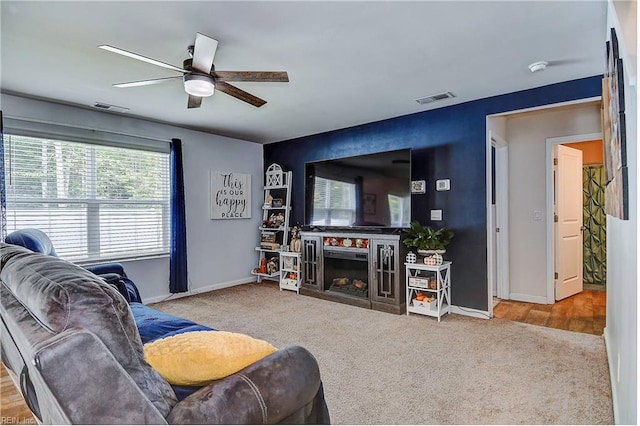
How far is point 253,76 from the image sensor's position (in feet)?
7.67

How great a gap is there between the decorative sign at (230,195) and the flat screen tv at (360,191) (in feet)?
3.98

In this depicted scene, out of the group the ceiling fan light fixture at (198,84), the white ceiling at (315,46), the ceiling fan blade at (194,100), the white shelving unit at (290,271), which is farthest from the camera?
the white shelving unit at (290,271)

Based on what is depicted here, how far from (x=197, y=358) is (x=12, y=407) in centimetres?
166

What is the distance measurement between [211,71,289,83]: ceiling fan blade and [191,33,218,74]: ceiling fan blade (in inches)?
3.4

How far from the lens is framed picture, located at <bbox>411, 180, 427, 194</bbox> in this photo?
4215 mm

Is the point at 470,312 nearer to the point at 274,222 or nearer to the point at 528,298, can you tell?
the point at 528,298

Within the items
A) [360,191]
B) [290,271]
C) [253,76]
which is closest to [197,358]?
[253,76]

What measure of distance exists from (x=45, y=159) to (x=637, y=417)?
4.86 metres

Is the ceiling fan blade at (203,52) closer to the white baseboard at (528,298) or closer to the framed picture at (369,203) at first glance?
the framed picture at (369,203)

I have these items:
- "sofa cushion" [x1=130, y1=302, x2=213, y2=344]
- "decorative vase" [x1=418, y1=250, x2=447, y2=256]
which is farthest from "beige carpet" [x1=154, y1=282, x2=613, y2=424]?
"sofa cushion" [x1=130, y1=302, x2=213, y2=344]

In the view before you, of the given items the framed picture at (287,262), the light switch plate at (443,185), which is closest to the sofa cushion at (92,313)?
the light switch plate at (443,185)

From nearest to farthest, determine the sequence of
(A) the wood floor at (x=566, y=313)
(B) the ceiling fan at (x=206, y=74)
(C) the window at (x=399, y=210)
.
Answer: (B) the ceiling fan at (x=206, y=74) → (A) the wood floor at (x=566, y=313) → (C) the window at (x=399, y=210)

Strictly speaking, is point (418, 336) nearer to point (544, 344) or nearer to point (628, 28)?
point (544, 344)

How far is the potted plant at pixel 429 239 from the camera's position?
376cm
